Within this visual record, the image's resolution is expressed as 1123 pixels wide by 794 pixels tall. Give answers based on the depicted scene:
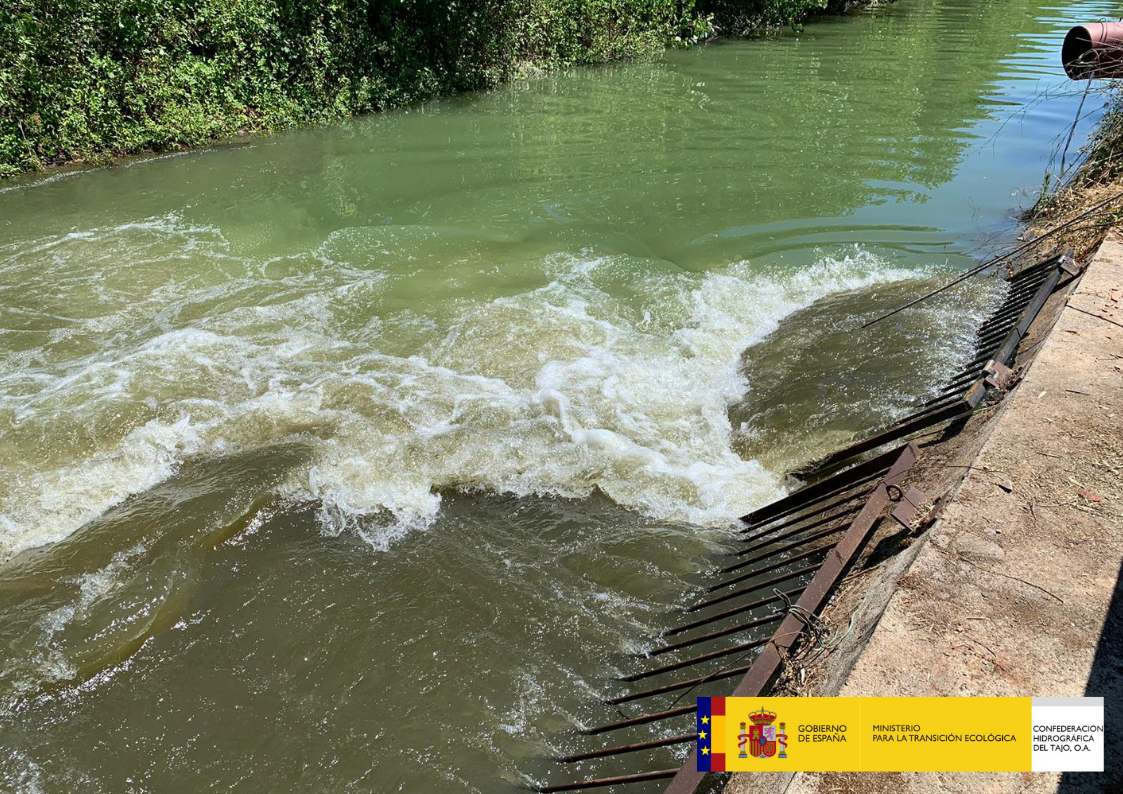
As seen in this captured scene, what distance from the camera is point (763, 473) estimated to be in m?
4.90

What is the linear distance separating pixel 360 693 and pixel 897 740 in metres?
2.41

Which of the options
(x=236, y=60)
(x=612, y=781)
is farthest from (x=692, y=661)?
(x=236, y=60)

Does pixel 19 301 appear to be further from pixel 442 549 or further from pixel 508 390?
pixel 442 549

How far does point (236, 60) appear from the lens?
13.2m

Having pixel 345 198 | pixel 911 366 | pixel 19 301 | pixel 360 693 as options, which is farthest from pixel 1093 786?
pixel 345 198

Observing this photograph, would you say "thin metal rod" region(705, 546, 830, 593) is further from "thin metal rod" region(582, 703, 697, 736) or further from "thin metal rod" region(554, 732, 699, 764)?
"thin metal rod" region(554, 732, 699, 764)

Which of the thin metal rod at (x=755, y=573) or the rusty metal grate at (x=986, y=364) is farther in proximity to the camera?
the rusty metal grate at (x=986, y=364)

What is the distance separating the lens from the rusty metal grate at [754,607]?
2.84 m

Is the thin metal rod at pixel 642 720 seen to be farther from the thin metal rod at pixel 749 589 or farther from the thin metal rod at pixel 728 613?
the thin metal rod at pixel 749 589

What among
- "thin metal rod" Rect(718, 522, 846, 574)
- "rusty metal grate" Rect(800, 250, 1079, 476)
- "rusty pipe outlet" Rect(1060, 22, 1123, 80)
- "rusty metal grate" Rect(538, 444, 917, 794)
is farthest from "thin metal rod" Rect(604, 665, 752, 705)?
"rusty pipe outlet" Rect(1060, 22, 1123, 80)

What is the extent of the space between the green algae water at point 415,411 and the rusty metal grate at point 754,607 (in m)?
0.17

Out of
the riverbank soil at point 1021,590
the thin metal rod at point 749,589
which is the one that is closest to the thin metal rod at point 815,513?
the thin metal rod at point 749,589

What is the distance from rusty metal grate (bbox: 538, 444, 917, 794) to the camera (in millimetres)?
2838

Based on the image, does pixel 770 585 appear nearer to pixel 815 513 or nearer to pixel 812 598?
pixel 815 513
